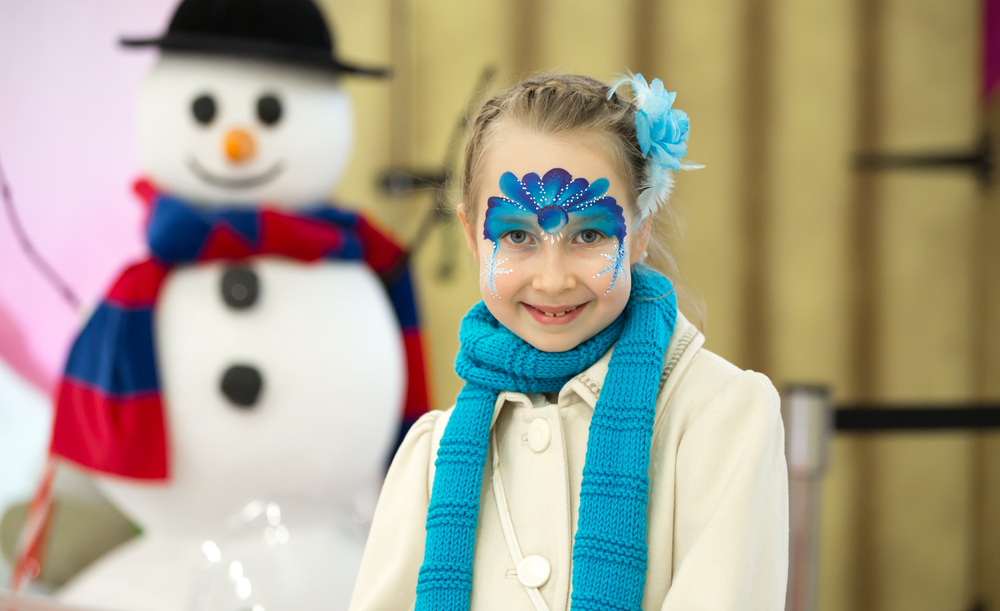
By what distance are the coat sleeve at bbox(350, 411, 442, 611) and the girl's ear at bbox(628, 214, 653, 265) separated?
0.78 feet

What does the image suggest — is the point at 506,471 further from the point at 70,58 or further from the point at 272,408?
the point at 70,58

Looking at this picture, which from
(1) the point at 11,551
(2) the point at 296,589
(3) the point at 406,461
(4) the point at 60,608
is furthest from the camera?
(1) the point at 11,551

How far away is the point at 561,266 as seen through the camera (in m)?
0.71

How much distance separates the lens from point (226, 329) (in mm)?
1503

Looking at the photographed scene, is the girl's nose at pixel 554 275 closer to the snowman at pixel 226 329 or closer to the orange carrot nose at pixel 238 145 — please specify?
the snowman at pixel 226 329

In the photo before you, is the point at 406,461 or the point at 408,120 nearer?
the point at 406,461

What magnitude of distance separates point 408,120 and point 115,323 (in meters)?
1.00

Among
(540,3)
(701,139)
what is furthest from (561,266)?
(540,3)

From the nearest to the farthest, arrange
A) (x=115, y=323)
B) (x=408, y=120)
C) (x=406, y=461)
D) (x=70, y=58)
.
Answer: (x=406, y=461) < (x=115, y=323) < (x=70, y=58) < (x=408, y=120)

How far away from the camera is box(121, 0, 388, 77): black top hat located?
155cm

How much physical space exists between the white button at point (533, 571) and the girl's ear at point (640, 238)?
26 cm

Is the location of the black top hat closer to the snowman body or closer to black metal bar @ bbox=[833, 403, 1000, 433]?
the snowman body

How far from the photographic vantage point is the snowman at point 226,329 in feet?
4.89

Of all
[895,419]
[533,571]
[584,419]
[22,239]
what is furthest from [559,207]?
[22,239]
